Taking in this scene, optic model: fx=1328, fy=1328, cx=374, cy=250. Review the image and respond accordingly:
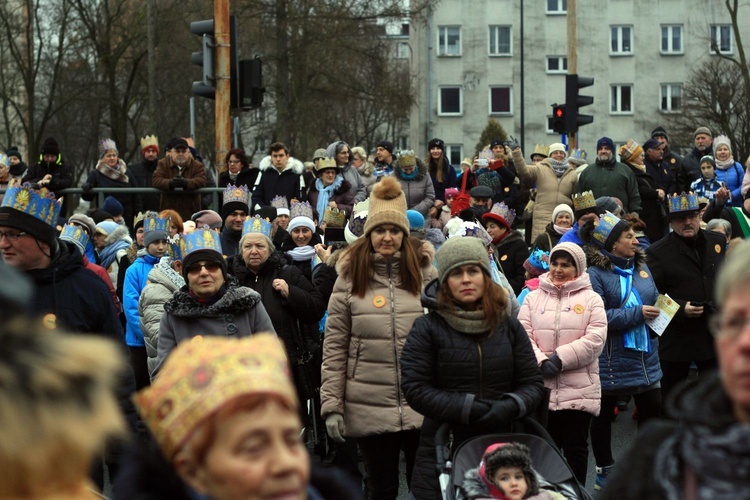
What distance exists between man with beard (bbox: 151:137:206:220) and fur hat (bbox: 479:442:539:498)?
9.41 metres

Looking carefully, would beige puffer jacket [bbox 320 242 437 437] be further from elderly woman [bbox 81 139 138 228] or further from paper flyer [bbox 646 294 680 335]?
elderly woman [bbox 81 139 138 228]

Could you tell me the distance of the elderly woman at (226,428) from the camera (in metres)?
2.76

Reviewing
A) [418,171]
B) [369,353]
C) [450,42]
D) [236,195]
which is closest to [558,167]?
[418,171]

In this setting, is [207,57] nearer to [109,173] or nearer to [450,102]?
[109,173]

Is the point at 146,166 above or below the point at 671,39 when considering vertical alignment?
below

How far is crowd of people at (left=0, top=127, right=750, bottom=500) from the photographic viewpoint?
243cm

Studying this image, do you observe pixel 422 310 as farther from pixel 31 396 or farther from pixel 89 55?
pixel 89 55

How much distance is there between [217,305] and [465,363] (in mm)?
1736

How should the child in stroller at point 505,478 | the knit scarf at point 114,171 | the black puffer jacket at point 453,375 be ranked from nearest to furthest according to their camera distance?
the child in stroller at point 505,478
the black puffer jacket at point 453,375
the knit scarf at point 114,171

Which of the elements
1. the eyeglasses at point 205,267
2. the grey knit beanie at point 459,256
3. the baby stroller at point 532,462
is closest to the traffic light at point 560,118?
the eyeglasses at point 205,267

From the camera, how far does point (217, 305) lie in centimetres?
775

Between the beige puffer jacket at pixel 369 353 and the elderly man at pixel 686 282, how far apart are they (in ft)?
10.3

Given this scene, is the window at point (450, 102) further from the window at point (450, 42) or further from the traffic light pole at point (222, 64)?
the traffic light pole at point (222, 64)

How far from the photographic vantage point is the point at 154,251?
11.0 meters
